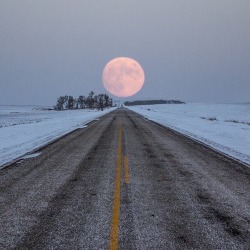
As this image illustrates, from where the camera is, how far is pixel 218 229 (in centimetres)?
453

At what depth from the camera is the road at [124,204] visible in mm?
4145

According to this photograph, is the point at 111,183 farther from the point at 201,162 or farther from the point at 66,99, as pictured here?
the point at 66,99

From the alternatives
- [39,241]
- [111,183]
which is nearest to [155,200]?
[111,183]

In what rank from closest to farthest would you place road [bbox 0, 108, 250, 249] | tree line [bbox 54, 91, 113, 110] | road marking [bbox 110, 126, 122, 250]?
1. road marking [bbox 110, 126, 122, 250]
2. road [bbox 0, 108, 250, 249]
3. tree line [bbox 54, 91, 113, 110]

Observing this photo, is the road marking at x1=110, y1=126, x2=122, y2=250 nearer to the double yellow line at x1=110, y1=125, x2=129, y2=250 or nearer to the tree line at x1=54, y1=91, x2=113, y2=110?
the double yellow line at x1=110, y1=125, x2=129, y2=250

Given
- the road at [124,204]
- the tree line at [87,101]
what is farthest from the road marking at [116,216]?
the tree line at [87,101]

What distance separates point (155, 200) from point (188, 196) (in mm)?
814

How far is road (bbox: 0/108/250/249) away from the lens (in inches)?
163

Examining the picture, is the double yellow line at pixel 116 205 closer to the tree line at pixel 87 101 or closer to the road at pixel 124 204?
the road at pixel 124 204

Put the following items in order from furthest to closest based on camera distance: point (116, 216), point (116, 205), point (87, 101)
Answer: point (87, 101) → point (116, 205) → point (116, 216)

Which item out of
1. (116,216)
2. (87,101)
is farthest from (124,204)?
(87,101)

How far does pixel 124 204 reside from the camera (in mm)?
5527

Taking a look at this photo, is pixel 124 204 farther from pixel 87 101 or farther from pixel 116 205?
pixel 87 101

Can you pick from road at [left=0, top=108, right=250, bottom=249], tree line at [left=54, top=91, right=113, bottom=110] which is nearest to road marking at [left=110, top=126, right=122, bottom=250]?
road at [left=0, top=108, right=250, bottom=249]
